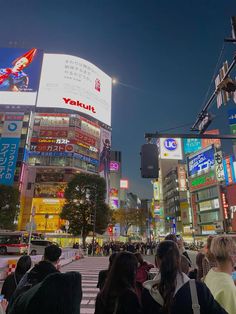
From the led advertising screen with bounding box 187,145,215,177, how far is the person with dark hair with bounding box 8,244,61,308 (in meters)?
58.1

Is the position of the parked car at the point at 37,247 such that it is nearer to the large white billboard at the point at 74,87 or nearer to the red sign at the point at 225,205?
the large white billboard at the point at 74,87

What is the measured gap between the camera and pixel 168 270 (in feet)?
6.98

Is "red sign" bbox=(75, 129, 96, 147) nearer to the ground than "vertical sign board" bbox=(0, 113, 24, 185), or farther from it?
farther from it

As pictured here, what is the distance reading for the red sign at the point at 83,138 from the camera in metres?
58.0

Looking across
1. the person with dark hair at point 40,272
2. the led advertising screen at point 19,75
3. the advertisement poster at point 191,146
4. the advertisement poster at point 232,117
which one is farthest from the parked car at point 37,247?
the advertisement poster at point 191,146

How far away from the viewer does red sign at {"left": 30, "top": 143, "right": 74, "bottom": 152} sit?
→ 181 feet

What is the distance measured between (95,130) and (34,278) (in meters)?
61.3

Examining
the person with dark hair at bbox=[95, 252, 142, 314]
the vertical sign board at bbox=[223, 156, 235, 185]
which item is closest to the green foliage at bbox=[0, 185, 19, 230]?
the person with dark hair at bbox=[95, 252, 142, 314]

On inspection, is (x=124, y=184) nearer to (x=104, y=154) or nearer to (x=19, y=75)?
(x=104, y=154)

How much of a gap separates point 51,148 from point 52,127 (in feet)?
18.7

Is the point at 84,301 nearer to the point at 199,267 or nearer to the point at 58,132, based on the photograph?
the point at 199,267

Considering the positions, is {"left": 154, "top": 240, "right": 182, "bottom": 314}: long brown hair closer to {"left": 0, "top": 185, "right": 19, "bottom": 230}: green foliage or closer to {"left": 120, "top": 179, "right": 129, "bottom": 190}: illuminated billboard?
{"left": 0, "top": 185, "right": 19, "bottom": 230}: green foliage

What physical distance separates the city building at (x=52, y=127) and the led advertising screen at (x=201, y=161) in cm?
2245

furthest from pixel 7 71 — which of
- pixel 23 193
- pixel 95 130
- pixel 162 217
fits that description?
pixel 162 217
